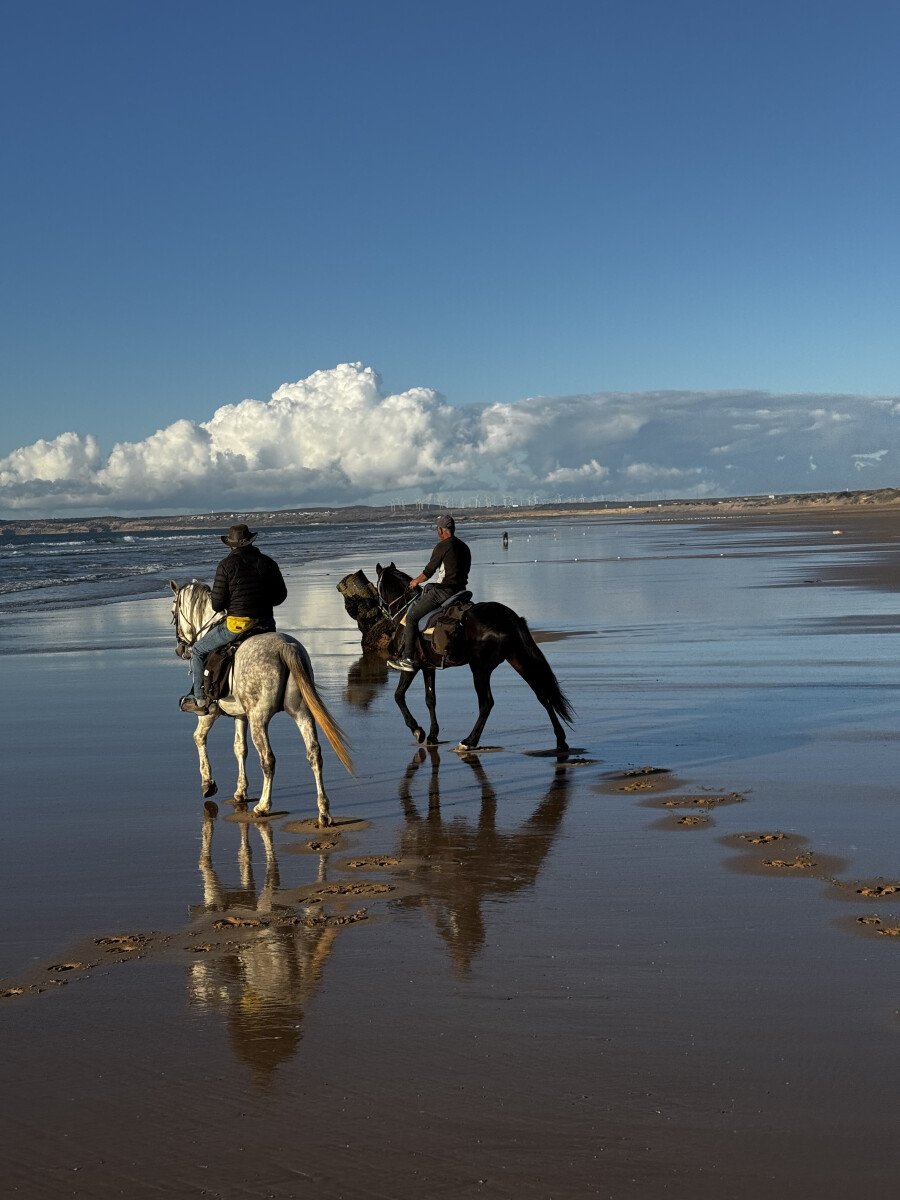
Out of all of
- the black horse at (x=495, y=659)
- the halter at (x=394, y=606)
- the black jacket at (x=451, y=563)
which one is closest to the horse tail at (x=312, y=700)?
the black horse at (x=495, y=659)

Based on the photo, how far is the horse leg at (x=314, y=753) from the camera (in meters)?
8.93

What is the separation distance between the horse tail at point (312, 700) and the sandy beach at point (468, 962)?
2.03 ft

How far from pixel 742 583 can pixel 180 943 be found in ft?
87.1

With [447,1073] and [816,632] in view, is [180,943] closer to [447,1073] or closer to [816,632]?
[447,1073]

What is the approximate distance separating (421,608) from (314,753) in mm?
3430

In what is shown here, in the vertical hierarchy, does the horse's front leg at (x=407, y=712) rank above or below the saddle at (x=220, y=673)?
below

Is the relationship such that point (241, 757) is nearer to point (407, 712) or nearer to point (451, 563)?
point (407, 712)

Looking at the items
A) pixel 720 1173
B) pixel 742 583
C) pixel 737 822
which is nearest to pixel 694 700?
pixel 737 822

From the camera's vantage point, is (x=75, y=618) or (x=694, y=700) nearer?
(x=694, y=700)

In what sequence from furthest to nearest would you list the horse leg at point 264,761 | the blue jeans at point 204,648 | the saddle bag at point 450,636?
the saddle bag at point 450,636
the blue jeans at point 204,648
the horse leg at point 264,761

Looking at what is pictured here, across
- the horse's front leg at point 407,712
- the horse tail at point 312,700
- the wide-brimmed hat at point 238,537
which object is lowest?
the horse's front leg at point 407,712

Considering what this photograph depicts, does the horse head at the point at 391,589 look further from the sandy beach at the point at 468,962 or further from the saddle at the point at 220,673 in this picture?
the saddle at the point at 220,673

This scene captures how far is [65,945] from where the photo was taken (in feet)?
21.1

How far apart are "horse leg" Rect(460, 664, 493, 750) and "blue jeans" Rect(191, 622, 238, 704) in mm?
2596
